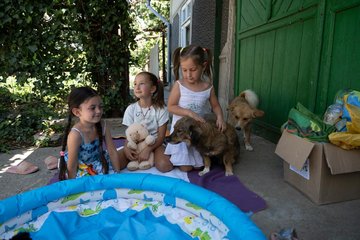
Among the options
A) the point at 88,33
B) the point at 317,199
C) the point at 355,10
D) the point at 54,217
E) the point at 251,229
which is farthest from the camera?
the point at 88,33

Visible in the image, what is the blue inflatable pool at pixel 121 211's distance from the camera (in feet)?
6.28

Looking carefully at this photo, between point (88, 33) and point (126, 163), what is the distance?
3.12 metres

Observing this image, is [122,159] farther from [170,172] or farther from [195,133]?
[195,133]

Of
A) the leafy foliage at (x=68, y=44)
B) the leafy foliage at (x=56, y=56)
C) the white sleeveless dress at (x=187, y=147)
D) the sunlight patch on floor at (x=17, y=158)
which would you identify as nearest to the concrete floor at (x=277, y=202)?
the sunlight patch on floor at (x=17, y=158)

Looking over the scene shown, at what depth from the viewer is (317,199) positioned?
224cm

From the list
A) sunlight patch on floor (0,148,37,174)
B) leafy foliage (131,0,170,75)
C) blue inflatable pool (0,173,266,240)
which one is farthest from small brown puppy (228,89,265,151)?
leafy foliage (131,0,170,75)

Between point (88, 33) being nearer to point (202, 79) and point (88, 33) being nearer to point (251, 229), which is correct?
point (202, 79)

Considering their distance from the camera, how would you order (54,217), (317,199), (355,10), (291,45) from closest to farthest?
1. (54,217)
2. (317,199)
3. (355,10)
4. (291,45)

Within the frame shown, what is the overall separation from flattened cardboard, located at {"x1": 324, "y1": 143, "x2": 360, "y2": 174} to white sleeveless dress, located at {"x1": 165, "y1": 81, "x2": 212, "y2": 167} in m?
1.42

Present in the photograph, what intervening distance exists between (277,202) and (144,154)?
153cm

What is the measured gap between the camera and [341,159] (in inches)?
81.2

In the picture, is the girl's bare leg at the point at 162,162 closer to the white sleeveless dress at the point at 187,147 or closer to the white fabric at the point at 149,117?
the white sleeveless dress at the point at 187,147

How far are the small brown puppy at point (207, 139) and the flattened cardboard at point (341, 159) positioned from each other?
1049mm

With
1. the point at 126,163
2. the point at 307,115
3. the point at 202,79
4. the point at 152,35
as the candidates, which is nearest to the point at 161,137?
the point at 126,163
